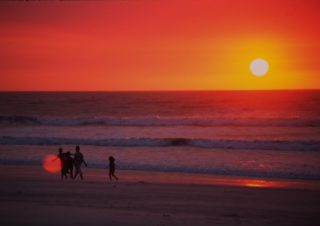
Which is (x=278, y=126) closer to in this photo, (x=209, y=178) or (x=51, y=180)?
(x=209, y=178)

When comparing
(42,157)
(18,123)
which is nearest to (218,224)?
(42,157)

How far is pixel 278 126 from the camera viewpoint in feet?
128

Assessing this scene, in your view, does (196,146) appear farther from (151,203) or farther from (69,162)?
(151,203)

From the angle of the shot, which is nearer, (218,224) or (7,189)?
(218,224)

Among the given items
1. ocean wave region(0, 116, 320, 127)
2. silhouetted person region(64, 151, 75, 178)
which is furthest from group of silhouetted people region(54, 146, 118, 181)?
ocean wave region(0, 116, 320, 127)

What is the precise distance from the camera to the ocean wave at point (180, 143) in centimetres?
2652

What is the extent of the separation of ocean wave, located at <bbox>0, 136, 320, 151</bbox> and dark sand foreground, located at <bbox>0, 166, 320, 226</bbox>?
435 inches

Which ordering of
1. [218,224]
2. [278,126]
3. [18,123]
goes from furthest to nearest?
[18,123], [278,126], [218,224]

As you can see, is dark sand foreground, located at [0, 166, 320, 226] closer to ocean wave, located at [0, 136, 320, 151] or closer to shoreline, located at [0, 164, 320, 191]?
shoreline, located at [0, 164, 320, 191]

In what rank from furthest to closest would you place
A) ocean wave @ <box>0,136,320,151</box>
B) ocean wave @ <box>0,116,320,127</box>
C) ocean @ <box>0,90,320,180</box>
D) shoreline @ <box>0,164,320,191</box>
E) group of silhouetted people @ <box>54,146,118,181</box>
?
ocean wave @ <box>0,116,320,127</box>, ocean wave @ <box>0,136,320,151</box>, ocean @ <box>0,90,320,180</box>, group of silhouetted people @ <box>54,146,118,181</box>, shoreline @ <box>0,164,320,191</box>

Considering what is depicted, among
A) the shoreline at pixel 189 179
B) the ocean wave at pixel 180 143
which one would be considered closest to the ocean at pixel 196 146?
the ocean wave at pixel 180 143

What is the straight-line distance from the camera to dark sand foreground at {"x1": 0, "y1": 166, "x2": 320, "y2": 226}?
10000 mm

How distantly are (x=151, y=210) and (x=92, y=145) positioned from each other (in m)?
17.9

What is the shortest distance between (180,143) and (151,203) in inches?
677
